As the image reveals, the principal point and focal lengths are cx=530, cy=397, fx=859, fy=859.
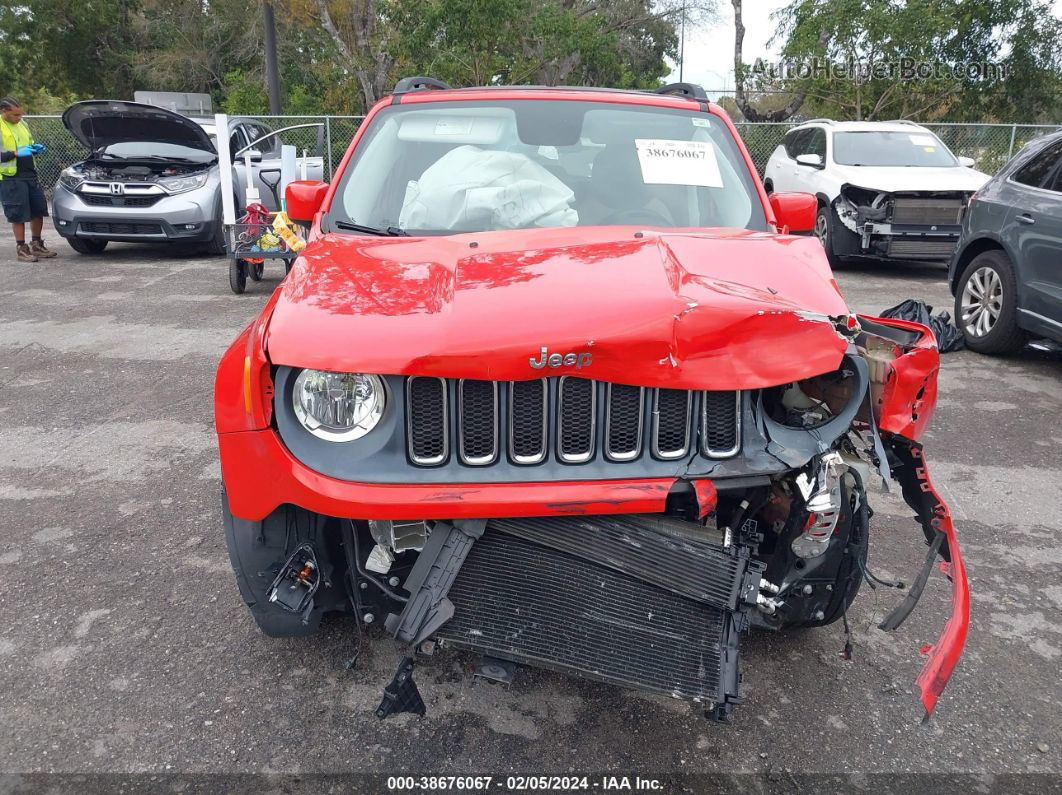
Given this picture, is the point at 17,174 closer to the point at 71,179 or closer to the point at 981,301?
the point at 71,179

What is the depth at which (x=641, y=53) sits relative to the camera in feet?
99.2

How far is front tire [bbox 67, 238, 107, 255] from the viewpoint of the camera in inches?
446

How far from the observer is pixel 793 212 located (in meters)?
3.77

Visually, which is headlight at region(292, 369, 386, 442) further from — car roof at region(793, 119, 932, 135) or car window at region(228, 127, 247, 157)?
car roof at region(793, 119, 932, 135)

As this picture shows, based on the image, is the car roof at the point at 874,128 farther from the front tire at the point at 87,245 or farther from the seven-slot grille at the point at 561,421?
the seven-slot grille at the point at 561,421

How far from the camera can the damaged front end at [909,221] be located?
31.7 feet

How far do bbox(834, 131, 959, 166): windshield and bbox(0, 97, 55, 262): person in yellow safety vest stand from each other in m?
10.1

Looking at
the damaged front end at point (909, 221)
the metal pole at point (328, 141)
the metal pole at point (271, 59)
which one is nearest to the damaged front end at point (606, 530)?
the damaged front end at point (909, 221)

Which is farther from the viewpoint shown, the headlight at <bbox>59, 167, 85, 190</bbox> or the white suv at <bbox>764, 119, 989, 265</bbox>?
the headlight at <bbox>59, 167, 85, 190</bbox>

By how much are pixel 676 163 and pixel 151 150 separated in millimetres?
9277

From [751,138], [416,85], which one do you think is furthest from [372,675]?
[751,138]

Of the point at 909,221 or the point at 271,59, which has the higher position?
the point at 271,59

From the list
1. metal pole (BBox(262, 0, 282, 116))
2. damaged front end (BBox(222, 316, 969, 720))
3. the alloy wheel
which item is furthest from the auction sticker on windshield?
metal pole (BBox(262, 0, 282, 116))

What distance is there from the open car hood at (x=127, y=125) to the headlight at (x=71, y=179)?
1.38 ft
